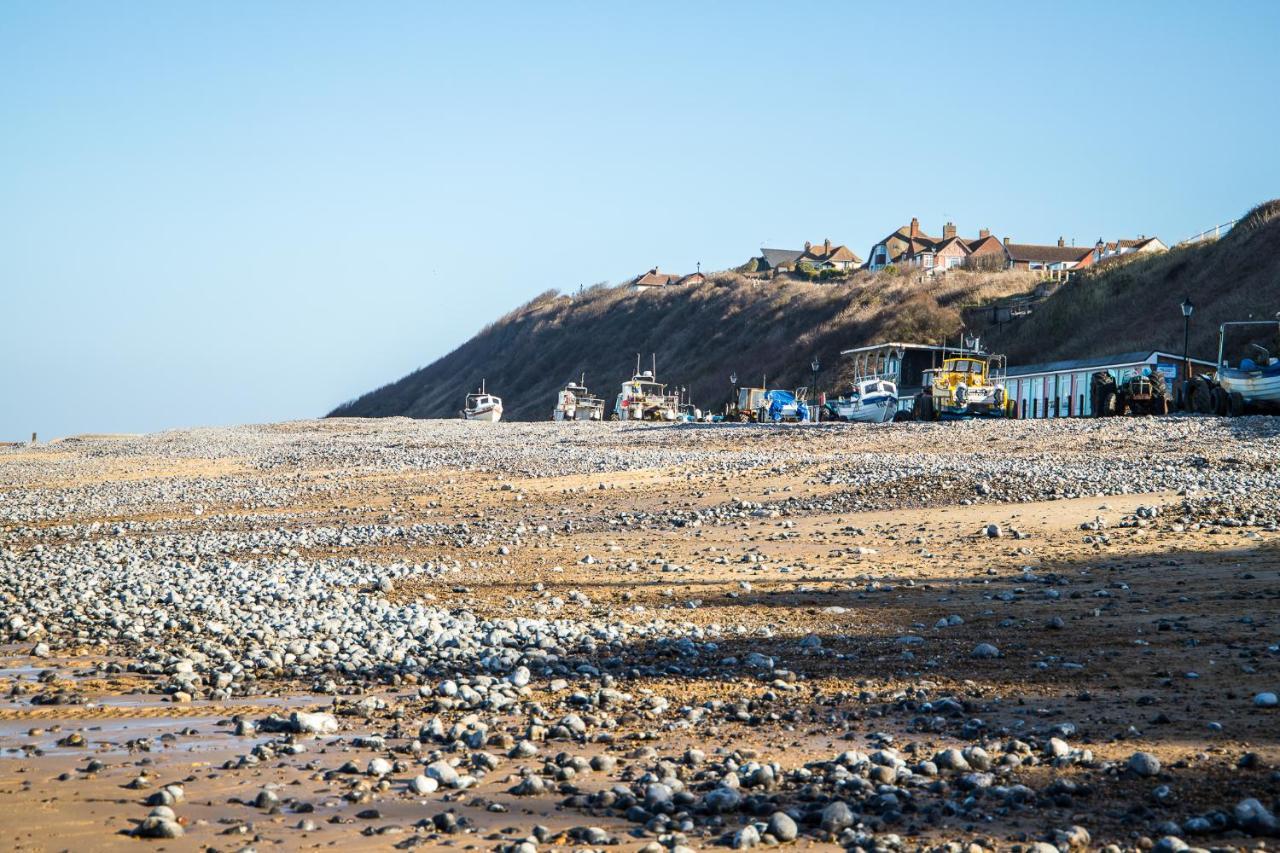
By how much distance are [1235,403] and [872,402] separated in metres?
14.9

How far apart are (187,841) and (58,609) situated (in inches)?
291

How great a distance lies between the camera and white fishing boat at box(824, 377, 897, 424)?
151ft

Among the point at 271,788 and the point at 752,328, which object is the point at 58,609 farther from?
the point at 752,328

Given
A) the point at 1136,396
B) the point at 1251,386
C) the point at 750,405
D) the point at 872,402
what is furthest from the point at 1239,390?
the point at 750,405

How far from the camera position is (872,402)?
46844 mm

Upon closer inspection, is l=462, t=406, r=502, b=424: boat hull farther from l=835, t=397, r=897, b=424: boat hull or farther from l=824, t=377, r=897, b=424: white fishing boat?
l=835, t=397, r=897, b=424: boat hull

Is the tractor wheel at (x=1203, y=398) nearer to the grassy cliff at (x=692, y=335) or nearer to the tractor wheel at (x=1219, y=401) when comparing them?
the tractor wheel at (x=1219, y=401)

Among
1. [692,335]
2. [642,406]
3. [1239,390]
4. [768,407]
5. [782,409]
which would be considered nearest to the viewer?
[1239,390]

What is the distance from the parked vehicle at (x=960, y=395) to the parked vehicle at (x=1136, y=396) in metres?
3.48

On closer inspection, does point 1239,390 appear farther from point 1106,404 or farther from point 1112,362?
point 1112,362

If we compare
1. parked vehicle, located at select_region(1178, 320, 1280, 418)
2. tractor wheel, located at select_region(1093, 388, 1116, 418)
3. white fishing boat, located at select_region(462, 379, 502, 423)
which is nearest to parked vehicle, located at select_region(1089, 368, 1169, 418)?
tractor wheel, located at select_region(1093, 388, 1116, 418)

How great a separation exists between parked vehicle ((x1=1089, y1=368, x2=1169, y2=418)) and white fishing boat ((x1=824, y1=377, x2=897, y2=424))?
25.4 ft

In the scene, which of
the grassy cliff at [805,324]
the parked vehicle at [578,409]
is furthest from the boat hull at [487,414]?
the grassy cliff at [805,324]

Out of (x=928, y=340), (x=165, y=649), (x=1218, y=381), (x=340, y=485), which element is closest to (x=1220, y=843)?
(x=165, y=649)
